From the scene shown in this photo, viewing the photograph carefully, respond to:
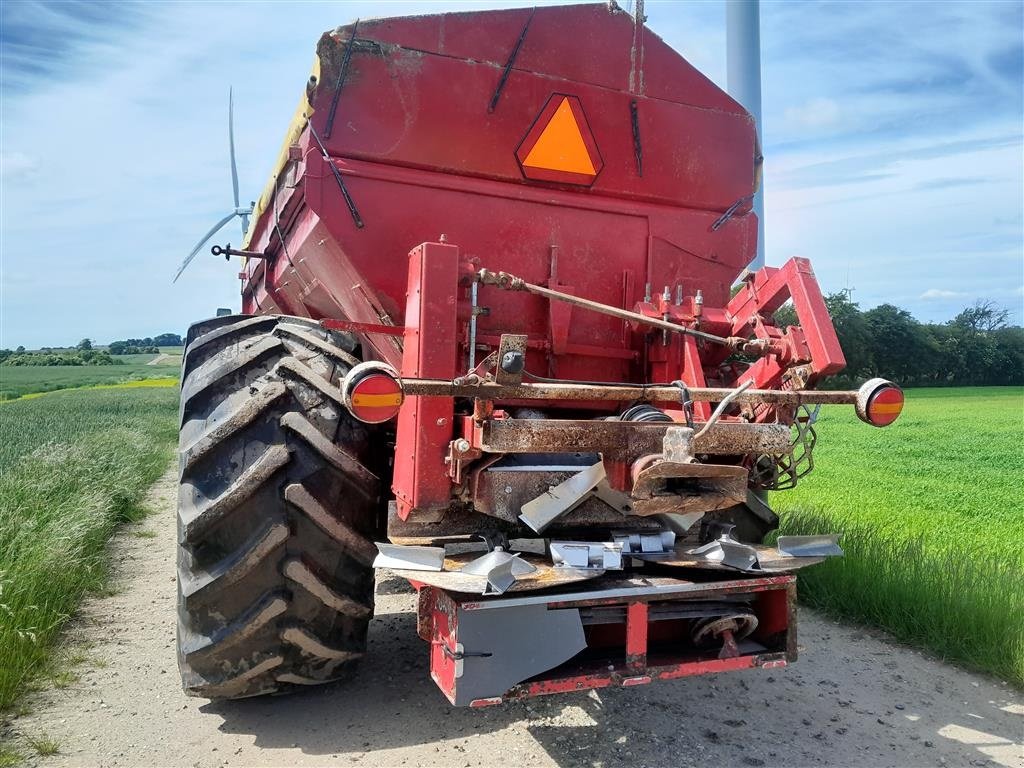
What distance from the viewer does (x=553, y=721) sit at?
3072mm

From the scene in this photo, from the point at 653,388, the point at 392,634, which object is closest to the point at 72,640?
the point at 392,634

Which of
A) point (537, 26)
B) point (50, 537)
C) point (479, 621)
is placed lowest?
point (50, 537)

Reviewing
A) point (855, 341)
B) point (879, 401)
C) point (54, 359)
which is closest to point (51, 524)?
point (879, 401)

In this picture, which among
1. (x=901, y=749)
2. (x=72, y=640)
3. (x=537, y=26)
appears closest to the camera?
(x=901, y=749)

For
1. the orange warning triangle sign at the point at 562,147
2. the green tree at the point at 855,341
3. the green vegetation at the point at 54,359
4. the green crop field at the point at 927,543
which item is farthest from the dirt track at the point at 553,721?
the green vegetation at the point at 54,359

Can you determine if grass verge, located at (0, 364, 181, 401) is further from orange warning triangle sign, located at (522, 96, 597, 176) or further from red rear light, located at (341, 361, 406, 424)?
red rear light, located at (341, 361, 406, 424)

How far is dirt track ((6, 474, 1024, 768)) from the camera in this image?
112 inches

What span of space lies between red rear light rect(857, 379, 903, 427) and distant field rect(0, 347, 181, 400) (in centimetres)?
3677

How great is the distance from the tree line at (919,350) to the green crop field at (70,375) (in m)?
32.8

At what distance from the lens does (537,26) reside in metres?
3.32

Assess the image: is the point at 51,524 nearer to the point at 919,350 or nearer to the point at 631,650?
the point at 631,650

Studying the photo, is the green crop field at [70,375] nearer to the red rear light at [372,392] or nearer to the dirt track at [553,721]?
the dirt track at [553,721]

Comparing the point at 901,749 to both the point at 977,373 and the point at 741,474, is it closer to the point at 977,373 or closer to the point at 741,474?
the point at 741,474

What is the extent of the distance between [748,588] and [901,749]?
1061 mm
